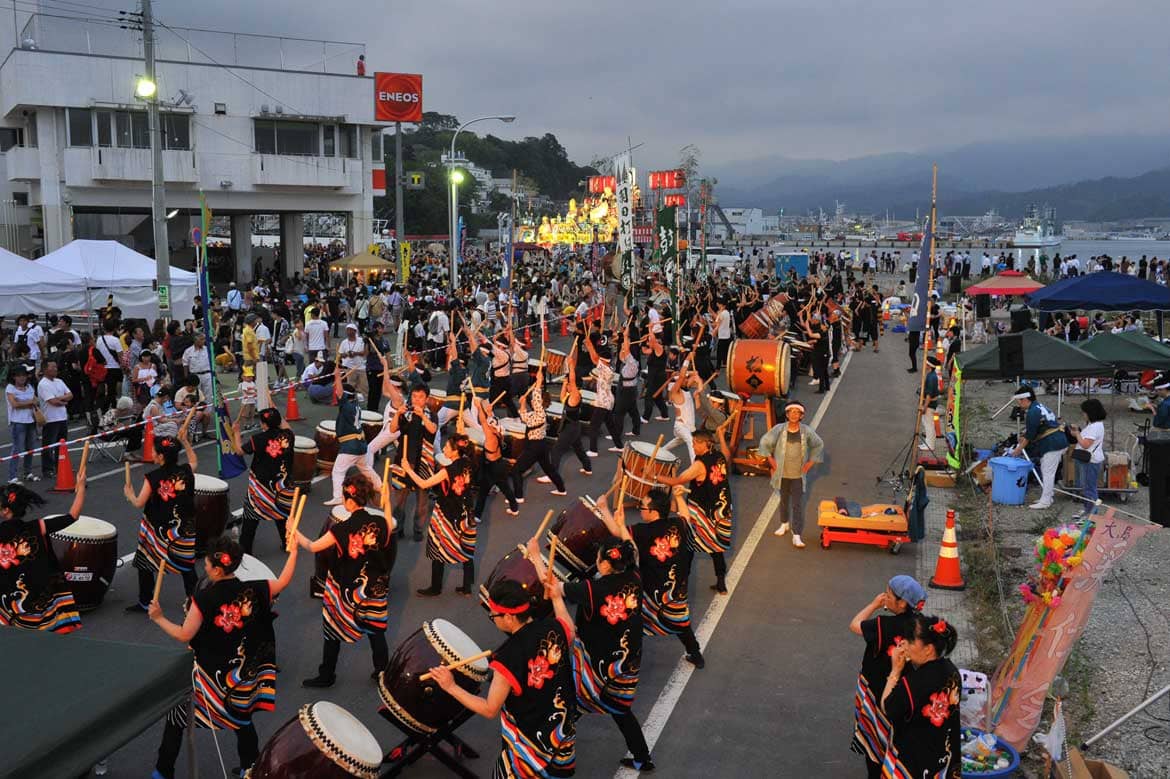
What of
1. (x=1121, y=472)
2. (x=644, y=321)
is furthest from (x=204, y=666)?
(x=644, y=321)

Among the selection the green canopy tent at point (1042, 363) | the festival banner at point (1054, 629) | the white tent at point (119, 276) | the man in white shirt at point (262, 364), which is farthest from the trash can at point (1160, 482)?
the white tent at point (119, 276)

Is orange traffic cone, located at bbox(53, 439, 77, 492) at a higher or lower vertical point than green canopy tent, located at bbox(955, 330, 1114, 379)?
lower

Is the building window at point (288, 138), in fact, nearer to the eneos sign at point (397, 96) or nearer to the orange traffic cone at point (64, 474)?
the eneos sign at point (397, 96)

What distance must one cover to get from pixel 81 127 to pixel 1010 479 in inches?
1530

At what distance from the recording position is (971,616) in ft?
31.0

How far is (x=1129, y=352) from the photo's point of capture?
15578mm

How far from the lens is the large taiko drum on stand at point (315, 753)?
5.32m

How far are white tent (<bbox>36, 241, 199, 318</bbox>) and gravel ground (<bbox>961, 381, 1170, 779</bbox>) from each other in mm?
17601

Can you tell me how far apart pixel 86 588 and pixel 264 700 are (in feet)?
12.1

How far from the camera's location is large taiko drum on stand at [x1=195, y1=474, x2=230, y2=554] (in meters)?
9.84

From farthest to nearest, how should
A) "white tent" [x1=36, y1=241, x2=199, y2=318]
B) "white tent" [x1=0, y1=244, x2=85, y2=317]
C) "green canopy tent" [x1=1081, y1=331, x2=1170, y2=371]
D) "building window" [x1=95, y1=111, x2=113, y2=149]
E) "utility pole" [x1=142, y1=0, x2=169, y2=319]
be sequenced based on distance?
"building window" [x1=95, y1=111, x2=113, y2=149]
"white tent" [x1=36, y1=241, x2=199, y2=318]
"utility pole" [x1=142, y1=0, x2=169, y2=319]
"white tent" [x1=0, y1=244, x2=85, y2=317]
"green canopy tent" [x1=1081, y1=331, x2=1170, y2=371]

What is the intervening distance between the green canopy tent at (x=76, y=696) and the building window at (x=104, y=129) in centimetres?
4078

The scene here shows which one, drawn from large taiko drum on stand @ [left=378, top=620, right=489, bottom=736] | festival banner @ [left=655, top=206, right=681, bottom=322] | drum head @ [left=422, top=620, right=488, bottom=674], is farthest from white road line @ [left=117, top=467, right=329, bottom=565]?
festival banner @ [left=655, top=206, right=681, bottom=322]

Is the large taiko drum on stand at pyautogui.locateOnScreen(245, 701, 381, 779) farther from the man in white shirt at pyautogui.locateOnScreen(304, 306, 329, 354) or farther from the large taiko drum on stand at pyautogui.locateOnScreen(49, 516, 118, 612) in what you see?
the man in white shirt at pyautogui.locateOnScreen(304, 306, 329, 354)
